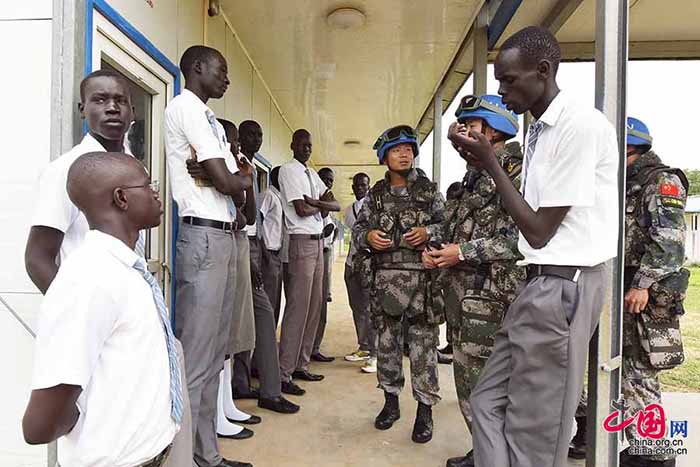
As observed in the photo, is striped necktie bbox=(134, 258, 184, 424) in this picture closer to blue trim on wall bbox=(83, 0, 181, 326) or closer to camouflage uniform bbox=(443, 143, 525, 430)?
blue trim on wall bbox=(83, 0, 181, 326)

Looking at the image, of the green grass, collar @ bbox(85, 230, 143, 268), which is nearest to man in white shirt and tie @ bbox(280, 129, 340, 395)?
collar @ bbox(85, 230, 143, 268)

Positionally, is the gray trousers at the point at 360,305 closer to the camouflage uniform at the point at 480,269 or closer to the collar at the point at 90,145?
the camouflage uniform at the point at 480,269

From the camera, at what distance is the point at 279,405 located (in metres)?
3.14

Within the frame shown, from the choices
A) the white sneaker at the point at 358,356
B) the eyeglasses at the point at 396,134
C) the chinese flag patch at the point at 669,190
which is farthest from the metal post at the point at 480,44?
the white sneaker at the point at 358,356

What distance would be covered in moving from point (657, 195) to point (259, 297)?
239cm

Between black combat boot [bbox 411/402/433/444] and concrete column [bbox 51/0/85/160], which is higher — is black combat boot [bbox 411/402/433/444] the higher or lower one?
the lower one

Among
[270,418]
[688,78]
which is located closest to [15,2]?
[270,418]

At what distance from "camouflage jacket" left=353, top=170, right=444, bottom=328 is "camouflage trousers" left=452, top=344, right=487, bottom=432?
1.25 feet

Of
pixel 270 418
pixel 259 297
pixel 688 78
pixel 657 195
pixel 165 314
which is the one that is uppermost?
pixel 688 78

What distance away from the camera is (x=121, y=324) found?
103 centimetres

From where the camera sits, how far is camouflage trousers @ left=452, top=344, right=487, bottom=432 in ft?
7.43

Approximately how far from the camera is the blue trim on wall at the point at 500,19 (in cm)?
358

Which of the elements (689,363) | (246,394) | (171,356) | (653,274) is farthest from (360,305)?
(689,363)

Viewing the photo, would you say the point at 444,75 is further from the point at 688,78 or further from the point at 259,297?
the point at 259,297
